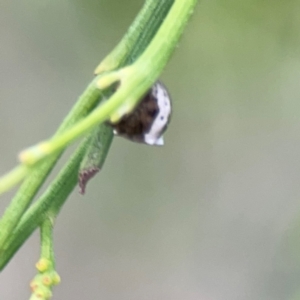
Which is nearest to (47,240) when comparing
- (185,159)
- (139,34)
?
(139,34)

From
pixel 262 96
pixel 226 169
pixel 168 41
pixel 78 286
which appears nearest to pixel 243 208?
pixel 226 169

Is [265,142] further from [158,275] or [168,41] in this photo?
[168,41]

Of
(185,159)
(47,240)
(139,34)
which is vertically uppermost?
(185,159)

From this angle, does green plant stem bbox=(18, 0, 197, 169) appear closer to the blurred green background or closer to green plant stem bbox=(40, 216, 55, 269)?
green plant stem bbox=(40, 216, 55, 269)

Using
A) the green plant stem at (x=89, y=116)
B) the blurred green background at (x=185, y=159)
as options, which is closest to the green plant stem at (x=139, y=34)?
the green plant stem at (x=89, y=116)

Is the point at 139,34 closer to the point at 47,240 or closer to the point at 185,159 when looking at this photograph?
the point at 47,240

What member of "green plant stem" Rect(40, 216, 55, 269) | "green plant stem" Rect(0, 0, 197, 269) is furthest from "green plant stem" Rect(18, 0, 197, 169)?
"green plant stem" Rect(40, 216, 55, 269)

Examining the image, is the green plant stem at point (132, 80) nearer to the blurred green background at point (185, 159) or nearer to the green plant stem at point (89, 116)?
the green plant stem at point (89, 116)

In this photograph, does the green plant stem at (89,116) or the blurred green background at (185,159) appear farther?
the blurred green background at (185,159)

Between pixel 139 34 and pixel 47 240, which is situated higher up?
pixel 139 34
